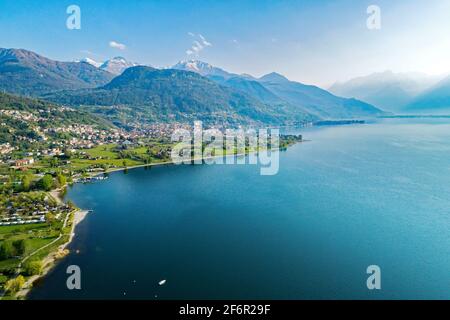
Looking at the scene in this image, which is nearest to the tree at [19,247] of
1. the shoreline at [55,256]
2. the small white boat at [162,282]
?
the shoreline at [55,256]

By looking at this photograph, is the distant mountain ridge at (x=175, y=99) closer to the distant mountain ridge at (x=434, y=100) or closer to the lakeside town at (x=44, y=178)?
the lakeside town at (x=44, y=178)

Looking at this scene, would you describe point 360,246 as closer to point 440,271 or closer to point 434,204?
point 440,271

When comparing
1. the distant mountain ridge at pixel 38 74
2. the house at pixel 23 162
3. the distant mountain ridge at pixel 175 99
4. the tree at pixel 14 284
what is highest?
the distant mountain ridge at pixel 38 74

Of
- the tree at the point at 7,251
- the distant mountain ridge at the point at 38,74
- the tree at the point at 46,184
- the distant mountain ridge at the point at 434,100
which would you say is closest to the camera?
the tree at the point at 7,251

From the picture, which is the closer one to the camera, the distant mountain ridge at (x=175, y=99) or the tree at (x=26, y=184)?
the tree at (x=26, y=184)

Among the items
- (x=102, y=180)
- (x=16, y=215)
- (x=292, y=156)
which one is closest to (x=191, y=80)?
(x=292, y=156)

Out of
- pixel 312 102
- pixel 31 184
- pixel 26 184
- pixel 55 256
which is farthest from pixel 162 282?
pixel 312 102

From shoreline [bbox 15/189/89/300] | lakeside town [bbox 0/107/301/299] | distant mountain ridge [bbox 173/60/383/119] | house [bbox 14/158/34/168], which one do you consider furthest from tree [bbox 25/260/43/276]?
distant mountain ridge [bbox 173/60/383/119]
